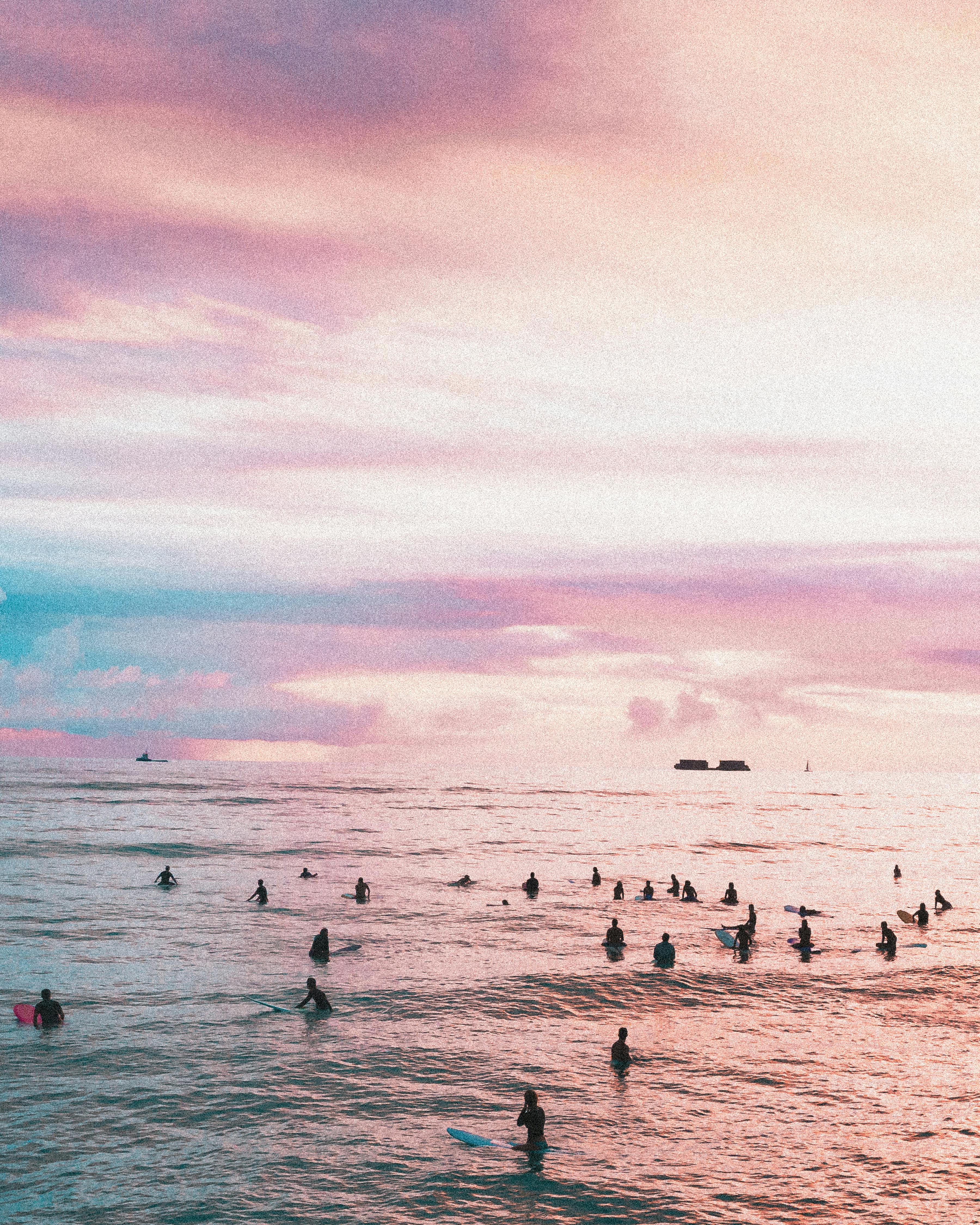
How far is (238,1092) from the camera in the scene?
28516 millimetres

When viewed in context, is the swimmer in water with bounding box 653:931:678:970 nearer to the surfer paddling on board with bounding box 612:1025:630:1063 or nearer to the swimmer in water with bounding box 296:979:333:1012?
the surfer paddling on board with bounding box 612:1025:630:1063

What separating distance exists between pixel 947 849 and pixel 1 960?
107049 millimetres

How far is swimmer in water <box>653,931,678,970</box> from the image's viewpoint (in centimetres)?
4444

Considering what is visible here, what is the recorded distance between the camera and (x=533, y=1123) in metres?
25.0

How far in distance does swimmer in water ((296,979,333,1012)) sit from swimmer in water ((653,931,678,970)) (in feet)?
52.5

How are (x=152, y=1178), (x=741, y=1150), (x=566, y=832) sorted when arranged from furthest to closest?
(x=566, y=832) < (x=741, y=1150) < (x=152, y=1178)

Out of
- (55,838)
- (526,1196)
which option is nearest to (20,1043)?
(526,1196)

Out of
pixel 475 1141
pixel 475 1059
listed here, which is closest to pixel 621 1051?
pixel 475 1059

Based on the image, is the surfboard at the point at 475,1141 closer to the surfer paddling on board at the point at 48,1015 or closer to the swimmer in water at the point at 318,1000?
the swimmer in water at the point at 318,1000

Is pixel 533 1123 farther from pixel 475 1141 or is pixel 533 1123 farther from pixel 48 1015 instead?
pixel 48 1015

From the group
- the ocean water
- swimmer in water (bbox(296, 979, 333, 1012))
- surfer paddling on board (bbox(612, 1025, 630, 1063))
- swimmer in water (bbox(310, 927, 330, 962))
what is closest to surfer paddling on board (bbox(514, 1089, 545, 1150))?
the ocean water

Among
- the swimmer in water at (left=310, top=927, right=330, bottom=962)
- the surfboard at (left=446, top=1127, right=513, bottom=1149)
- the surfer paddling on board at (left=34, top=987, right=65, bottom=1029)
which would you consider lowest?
the surfboard at (left=446, top=1127, right=513, bottom=1149)

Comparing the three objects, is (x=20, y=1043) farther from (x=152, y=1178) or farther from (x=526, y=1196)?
(x=526, y=1196)

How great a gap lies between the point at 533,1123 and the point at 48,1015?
19.5 m
